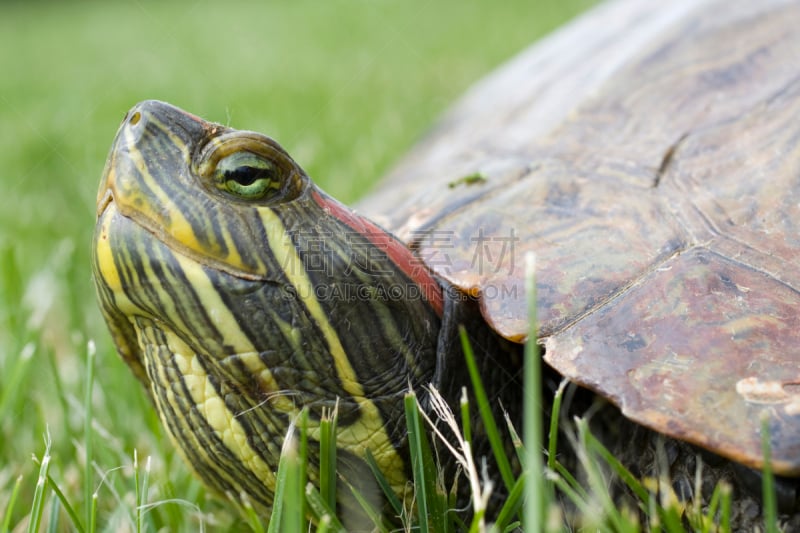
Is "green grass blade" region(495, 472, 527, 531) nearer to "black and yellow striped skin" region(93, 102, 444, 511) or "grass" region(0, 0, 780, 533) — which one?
"grass" region(0, 0, 780, 533)

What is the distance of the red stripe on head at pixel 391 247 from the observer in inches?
47.1

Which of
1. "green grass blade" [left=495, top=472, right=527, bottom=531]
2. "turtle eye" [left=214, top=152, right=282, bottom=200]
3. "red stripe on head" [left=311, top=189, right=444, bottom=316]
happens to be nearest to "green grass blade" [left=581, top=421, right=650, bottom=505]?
"green grass blade" [left=495, top=472, right=527, bottom=531]

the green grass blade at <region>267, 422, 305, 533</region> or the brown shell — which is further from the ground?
the brown shell

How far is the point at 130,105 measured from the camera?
505cm

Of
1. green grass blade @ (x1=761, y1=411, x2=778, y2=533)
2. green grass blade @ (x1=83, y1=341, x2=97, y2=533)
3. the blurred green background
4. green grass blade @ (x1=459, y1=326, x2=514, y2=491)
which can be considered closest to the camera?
green grass blade @ (x1=761, y1=411, x2=778, y2=533)

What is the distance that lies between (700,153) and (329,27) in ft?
25.5

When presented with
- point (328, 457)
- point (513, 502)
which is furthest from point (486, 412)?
point (328, 457)

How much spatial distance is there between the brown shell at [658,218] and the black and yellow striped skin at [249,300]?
198mm

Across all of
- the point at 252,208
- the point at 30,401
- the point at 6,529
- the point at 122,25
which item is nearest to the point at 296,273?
the point at 252,208

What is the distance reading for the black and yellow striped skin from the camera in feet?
3.61

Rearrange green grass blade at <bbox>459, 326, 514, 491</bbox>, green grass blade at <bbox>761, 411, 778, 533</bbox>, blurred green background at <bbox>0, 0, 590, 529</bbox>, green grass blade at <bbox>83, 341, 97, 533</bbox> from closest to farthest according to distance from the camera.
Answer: green grass blade at <bbox>761, 411, 778, 533</bbox> → green grass blade at <bbox>459, 326, 514, 491</bbox> → green grass blade at <bbox>83, 341, 97, 533</bbox> → blurred green background at <bbox>0, 0, 590, 529</bbox>

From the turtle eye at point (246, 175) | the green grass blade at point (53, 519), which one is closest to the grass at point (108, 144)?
the green grass blade at point (53, 519)

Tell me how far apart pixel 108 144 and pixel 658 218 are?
3779mm

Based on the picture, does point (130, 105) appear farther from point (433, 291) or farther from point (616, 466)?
point (616, 466)
